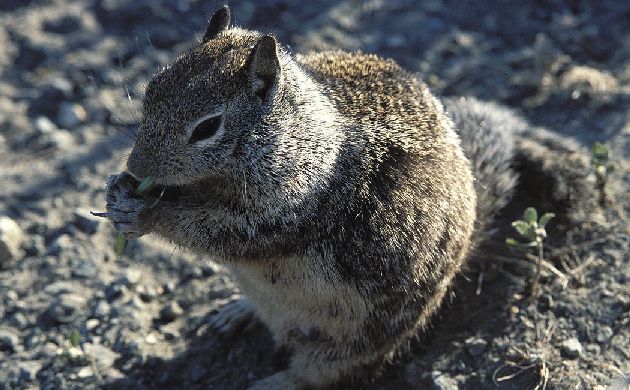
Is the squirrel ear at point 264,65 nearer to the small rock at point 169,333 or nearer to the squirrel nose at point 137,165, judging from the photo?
the squirrel nose at point 137,165

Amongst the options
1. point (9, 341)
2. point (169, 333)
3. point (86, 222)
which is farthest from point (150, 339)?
point (86, 222)

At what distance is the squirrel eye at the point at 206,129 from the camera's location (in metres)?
2.81

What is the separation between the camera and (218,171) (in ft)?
9.46

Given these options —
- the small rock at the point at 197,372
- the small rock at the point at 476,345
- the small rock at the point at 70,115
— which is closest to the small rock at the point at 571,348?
the small rock at the point at 476,345

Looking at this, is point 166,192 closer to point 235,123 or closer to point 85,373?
point 235,123

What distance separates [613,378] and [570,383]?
7.1 inches

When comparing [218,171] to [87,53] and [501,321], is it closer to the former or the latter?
[501,321]

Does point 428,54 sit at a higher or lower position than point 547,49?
higher

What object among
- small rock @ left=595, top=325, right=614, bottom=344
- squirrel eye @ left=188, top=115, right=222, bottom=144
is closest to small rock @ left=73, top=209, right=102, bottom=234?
squirrel eye @ left=188, top=115, right=222, bottom=144

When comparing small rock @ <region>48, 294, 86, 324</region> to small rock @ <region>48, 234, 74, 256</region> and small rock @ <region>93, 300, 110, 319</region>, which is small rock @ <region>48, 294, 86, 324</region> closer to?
small rock @ <region>93, 300, 110, 319</region>

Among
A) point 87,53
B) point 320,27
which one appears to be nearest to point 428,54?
point 320,27

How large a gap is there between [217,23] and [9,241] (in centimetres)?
181

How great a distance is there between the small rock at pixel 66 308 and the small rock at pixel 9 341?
20 cm

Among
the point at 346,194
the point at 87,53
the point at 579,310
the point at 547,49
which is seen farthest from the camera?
the point at 87,53
